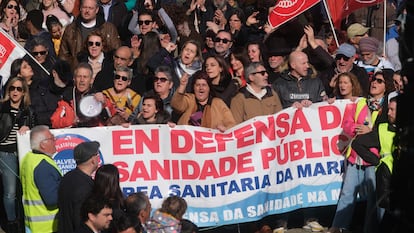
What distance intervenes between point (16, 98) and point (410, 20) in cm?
765

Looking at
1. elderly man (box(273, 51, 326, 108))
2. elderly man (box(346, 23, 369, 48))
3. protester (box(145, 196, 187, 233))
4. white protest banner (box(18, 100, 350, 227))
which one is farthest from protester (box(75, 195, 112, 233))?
elderly man (box(346, 23, 369, 48))

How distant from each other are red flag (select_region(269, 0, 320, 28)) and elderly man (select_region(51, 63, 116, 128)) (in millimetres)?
3385

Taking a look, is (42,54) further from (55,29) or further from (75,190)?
(75,190)

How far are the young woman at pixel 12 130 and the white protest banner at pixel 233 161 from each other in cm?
65

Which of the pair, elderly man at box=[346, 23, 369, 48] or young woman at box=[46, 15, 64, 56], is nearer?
elderly man at box=[346, 23, 369, 48]

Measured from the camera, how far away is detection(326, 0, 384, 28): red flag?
16719mm

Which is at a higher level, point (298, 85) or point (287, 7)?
point (287, 7)

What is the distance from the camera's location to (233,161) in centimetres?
1298

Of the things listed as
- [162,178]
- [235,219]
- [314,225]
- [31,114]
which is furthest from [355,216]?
[31,114]

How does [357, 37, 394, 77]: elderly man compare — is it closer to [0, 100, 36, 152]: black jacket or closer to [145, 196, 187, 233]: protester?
[0, 100, 36, 152]: black jacket

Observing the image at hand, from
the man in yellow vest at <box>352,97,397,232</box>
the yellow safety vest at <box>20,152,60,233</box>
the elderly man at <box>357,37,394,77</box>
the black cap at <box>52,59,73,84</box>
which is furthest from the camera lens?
the elderly man at <box>357,37,394,77</box>

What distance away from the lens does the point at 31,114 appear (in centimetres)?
1334

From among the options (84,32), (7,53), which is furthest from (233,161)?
(84,32)

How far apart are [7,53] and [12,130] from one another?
5.67ft
